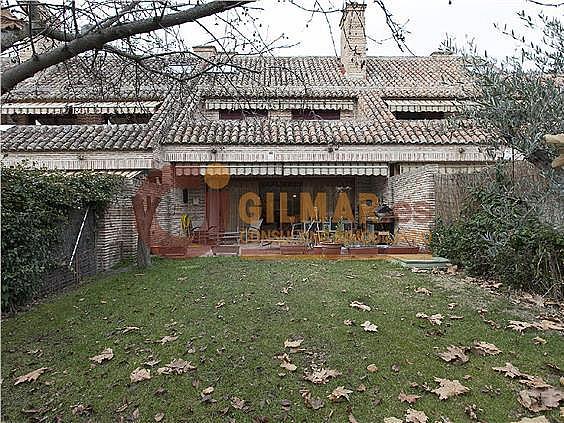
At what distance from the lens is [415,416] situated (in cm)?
407

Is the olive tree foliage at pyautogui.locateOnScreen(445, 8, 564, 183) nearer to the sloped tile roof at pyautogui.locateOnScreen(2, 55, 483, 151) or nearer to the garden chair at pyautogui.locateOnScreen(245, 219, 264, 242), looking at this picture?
the sloped tile roof at pyautogui.locateOnScreen(2, 55, 483, 151)

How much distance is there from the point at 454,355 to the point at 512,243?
170 inches

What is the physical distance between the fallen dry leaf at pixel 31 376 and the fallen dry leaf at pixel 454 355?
477 centimetres

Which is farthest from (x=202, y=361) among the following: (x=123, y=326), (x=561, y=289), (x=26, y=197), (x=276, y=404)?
(x=561, y=289)

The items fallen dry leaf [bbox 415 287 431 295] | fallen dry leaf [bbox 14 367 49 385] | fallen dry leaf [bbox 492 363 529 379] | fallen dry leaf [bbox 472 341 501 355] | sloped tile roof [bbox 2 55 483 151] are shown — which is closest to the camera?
fallen dry leaf [bbox 492 363 529 379]

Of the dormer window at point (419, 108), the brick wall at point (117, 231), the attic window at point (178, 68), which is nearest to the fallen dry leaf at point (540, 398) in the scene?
the attic window at point (178, 68)

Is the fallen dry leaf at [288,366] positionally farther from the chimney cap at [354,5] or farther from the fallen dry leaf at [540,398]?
the chimney cap at [354,5]

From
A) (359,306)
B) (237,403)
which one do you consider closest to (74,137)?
(359,306)

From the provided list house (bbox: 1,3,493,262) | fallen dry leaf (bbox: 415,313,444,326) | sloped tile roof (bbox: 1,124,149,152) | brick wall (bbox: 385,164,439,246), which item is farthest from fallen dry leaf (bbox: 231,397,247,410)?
sloped tile roof (bbox: 1,124,149,152)

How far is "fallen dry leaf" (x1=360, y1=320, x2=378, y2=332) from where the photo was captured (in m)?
6.34

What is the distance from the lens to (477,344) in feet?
18.8

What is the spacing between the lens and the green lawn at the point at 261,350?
4.39 m

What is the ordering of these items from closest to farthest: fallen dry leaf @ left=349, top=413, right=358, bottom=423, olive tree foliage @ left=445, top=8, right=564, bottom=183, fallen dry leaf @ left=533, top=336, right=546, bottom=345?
fallen dry leaf @ left=349, top=413, right=358, bottom=423
fallen dry leaf @ left=533, top=336, right=546, bottom=345
olive tree foliage @ left=445, top=8, right=564, bottom=183

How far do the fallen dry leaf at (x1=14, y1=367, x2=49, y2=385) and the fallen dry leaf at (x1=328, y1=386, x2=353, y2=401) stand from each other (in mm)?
3420
